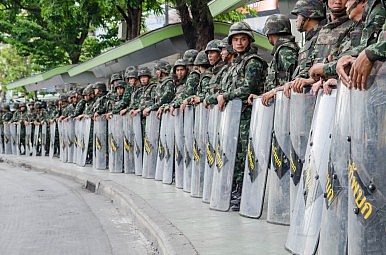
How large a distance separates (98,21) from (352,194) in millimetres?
15986

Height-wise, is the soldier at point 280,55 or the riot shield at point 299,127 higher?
the soldier at point 280,55

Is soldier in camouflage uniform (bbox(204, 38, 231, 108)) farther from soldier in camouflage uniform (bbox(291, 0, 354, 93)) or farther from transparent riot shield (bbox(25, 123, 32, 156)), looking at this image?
transparent riot shield (bbox(25, 123, 32, 156))

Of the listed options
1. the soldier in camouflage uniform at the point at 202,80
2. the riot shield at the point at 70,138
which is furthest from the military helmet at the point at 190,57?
the riot shield at the point at 70,138

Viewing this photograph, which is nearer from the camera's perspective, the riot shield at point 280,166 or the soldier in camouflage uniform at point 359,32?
the soldier in camouflage uniform at point 359,32

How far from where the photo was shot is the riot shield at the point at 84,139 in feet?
53.0

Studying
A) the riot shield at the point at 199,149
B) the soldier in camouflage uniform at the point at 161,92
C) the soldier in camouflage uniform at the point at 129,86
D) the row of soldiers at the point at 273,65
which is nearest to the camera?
the row of soldiers at the point at 273,65

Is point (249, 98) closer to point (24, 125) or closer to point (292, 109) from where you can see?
point (292, 109)

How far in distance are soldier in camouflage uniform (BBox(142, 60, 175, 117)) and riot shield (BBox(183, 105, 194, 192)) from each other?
1.91 m

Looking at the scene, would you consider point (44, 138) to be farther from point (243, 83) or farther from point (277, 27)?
point (277, 27)

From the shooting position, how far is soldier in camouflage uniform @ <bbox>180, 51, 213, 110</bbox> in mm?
9555

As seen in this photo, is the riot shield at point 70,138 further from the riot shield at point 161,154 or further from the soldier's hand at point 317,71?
the soldier's hand at point 317,71

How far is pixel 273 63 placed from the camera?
726 cm

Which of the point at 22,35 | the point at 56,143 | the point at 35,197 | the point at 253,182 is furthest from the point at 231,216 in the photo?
the point at 22,35

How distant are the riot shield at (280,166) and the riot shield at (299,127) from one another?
0.47 m
